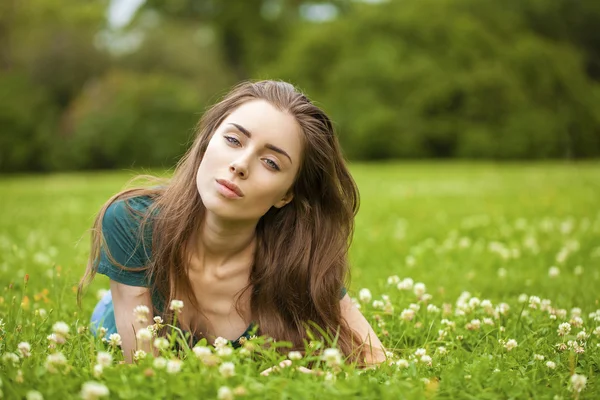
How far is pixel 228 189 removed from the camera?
9.16 feet

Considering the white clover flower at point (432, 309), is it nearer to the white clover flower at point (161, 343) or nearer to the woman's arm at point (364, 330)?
the woman's arm at point (364, 330)

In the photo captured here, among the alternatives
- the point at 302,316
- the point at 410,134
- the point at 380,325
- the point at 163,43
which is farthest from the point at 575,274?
the point at 163,43

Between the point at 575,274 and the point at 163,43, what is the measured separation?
104 feet

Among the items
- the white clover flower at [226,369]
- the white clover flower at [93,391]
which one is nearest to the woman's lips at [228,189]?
the white clover flower at [226,369]

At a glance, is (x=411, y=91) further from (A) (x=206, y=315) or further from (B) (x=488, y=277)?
(A) (x=206, y=315)

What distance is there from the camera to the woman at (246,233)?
113 inches

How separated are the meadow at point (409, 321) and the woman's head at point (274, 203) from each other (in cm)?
32

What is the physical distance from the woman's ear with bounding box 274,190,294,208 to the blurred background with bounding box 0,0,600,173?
24352mm

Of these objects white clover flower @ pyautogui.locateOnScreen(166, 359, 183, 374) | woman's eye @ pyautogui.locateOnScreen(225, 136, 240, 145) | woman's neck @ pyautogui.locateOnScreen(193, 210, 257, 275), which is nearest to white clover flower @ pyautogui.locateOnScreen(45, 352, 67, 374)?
white clover flower @ pyautogui.locateOnScreen(166, 359, 183, 374)

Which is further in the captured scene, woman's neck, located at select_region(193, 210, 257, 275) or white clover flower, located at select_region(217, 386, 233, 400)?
woman's neck, located at select_region(193, 210, 257, 275)

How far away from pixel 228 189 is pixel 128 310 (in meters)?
0.70

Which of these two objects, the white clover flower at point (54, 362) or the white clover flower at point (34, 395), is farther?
the white clover flower at point (54, 362)

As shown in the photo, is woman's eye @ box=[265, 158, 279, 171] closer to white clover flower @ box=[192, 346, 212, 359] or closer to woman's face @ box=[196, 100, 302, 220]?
woman's face @ box=[196, 100, 302, 220]

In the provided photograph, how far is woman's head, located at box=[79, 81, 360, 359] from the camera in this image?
2867 mm
